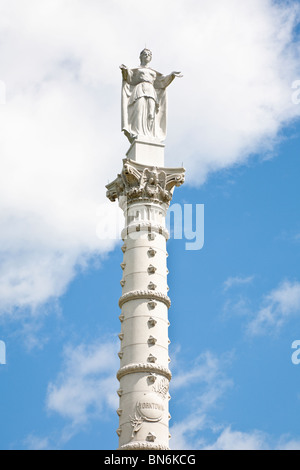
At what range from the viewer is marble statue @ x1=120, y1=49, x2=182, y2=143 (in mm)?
37406

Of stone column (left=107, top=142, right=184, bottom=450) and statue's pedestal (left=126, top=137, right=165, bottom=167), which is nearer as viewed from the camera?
stone column (left=107, top=142, right=184, bottom=450)

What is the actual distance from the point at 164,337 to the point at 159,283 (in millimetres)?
2176

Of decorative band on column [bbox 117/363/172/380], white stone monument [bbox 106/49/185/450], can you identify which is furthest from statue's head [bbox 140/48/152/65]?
decorative band on column [bbox 117/363/172/380]

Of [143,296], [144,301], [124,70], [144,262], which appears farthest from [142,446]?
[124,70]

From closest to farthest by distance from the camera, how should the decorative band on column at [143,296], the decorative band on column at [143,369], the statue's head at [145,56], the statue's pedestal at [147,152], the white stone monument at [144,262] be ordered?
the white stone monument at [144,262], the decorative band on column at [143,369], the decorative band on column at [143,296], the statue's pedestal at [147,152], the statue's head at [145,56]

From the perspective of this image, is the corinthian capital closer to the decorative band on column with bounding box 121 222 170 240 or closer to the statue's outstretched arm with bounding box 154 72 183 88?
the decorative band on column with bounding box 121 222 170 240

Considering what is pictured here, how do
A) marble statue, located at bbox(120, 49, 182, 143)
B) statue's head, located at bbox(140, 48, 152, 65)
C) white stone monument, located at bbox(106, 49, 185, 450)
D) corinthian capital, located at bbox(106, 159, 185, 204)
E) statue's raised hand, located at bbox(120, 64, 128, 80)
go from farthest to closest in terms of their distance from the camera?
statue's head, located at bbox(140, 48, 152, 65), statue's raised hand, located at bbox(120, 64, 128, 80), marble statue, located at bbox(120, 49, 182, 143), corinthian capital, located at bbox(106, 159, 185, 204), white stone monument, located at bbox(106, 49, 185, 450)

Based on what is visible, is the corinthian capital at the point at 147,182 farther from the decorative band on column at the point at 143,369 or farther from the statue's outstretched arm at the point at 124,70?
the decorative band on column at the point at 143,369

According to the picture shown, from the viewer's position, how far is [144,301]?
3291 cm

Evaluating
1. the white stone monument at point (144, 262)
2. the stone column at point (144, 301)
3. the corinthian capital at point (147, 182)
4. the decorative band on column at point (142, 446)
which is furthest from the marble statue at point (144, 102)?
the decorative band on column at point (142, 446)

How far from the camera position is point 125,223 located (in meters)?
35.3

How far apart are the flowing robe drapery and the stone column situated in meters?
1.07

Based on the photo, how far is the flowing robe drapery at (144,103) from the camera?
123ft
